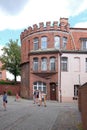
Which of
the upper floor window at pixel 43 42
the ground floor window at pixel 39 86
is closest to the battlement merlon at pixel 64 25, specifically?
the upper floor window at pixel 43 42

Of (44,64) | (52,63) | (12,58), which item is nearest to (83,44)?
(52,63)

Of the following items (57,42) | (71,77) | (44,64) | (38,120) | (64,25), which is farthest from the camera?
(64,25)

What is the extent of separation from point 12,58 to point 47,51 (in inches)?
1185

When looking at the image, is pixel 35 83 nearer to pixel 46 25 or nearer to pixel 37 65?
pixel 37 65

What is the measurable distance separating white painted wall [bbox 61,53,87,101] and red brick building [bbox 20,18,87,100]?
0.77 metres

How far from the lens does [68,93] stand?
184 ft

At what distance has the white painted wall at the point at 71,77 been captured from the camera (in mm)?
56188

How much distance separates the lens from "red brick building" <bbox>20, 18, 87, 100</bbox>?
2267 inches

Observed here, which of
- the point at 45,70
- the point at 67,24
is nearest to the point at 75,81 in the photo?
the point at 45,70

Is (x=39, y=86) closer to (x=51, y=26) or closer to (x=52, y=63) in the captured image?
(x=52, y=63)

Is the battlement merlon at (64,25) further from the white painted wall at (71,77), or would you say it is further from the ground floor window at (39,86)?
the ground floor window at (39,86)

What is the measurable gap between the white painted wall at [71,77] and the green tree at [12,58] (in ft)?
101

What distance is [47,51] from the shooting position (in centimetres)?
5788

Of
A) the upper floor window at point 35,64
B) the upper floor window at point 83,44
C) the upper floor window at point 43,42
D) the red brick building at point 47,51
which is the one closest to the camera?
the red brick building at point 47,51
